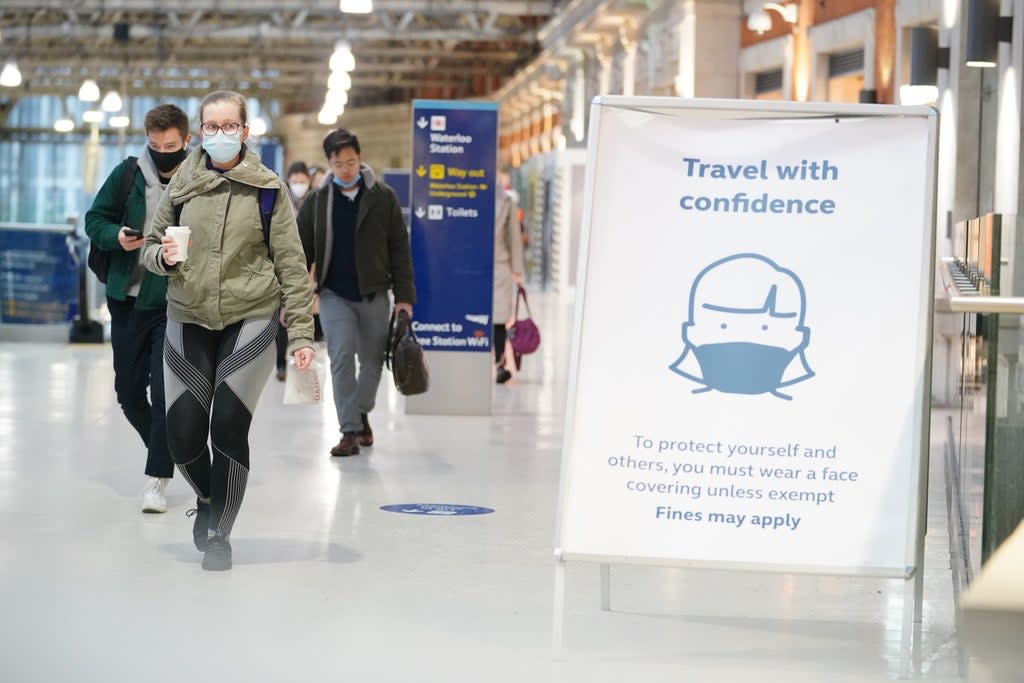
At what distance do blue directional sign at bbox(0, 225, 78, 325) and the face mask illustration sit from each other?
46.5ft

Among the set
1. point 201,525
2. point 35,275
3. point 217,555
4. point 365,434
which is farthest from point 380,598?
point 35,275

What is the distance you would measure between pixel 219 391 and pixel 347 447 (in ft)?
10.9

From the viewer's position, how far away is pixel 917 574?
188 inches

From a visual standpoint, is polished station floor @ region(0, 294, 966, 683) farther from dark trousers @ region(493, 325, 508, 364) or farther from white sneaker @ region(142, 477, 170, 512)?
dark trousers @ region(493, 325, 508, 364)

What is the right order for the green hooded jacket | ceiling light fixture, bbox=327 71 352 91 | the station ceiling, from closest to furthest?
the green hooded jacket, ceiling light fixture, bbox=327 71 352 91, the station ceiling

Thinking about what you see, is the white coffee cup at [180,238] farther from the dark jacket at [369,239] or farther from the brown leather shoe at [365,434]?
the brown leather shoe at [365,434]

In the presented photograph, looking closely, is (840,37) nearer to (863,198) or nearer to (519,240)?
(519,240)

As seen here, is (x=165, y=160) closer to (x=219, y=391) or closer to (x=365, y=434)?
(x=219, y=391)

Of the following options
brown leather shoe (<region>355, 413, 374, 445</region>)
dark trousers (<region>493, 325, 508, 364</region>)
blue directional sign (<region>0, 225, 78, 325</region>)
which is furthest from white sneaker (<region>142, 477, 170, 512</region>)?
blue directional sign (<region>0, 225, 78, 325</region>)

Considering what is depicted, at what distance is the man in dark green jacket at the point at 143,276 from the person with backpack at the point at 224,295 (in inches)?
38.3

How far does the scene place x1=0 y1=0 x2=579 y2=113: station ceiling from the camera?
34844 mm

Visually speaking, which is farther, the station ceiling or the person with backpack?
the station ceiling

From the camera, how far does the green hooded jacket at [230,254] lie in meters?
5.86

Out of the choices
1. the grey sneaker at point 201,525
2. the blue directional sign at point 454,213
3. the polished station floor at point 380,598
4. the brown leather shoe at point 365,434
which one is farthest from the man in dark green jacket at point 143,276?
the blue directional sign at point 454,213
